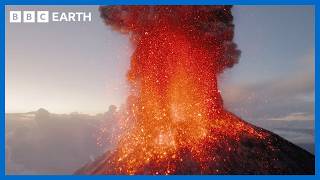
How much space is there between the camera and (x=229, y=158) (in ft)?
71.5

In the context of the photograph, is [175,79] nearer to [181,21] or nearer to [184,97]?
[184,97]

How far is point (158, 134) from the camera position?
22594 millimetres

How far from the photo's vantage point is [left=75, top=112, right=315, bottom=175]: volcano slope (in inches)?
794

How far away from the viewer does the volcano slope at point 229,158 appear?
20172 mm

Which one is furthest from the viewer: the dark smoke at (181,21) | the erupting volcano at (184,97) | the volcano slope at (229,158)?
the dark smoke at (181,21)

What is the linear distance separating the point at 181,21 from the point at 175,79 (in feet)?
10.9

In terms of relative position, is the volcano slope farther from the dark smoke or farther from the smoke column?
the dark smoke

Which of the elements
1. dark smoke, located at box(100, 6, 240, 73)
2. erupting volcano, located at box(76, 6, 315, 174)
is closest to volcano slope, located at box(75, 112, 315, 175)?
erupting volcano, located at box(76, 6, 315, 174)

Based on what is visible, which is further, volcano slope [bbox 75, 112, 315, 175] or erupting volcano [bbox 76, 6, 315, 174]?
erupting volcano [bbox 76, 6, 315, 174]

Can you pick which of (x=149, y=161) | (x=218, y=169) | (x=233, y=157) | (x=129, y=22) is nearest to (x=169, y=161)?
(x=149, y=161)

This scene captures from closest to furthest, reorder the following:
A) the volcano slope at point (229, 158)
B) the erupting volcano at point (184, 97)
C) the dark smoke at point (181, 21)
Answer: the volcano slope at point (229, 158), the erupting volcano at point (184, 97), the dark smoke at point (181, 21)

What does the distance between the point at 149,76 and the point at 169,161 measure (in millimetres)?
6351

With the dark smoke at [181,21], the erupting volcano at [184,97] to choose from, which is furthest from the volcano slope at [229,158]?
the dark smoke at [181,21]

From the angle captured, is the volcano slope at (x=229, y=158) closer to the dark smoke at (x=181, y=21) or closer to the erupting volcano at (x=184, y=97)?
the erupting volcano at (x=184, y=97)
